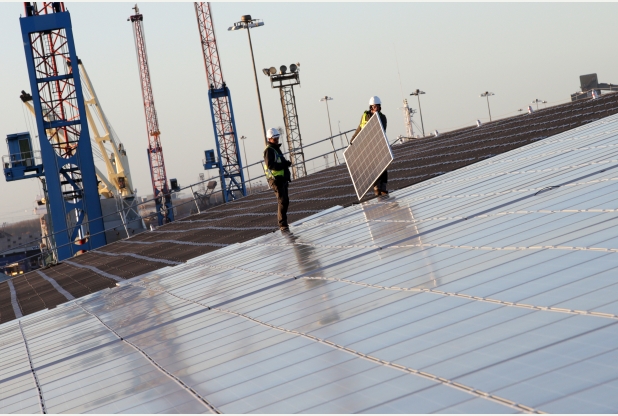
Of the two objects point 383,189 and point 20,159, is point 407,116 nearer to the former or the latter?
point 20,159

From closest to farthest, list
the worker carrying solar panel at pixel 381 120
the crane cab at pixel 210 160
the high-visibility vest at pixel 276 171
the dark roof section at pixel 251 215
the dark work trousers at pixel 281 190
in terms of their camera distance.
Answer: the high-visibility vest at pixel 276 171, the dark work trousers at pixel 281 190, the worker carrying solar panel at pixel 381 120, the dark roof section at pixel 251 215, the crane cab at pixel 210 160

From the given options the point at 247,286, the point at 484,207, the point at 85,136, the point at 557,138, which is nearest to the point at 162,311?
the point at 247,286

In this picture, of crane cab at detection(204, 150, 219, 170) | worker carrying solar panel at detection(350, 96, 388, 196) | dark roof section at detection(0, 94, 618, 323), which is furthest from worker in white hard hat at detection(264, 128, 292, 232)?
crane cab at detection(204, 150, 219, 170)

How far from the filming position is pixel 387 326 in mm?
6961

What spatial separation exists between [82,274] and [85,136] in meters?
19.5

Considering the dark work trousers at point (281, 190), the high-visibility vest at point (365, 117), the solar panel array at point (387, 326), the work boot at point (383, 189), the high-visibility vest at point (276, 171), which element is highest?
the high-visibility vest at point (365, 117)

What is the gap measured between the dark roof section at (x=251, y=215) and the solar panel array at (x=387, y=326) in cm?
702

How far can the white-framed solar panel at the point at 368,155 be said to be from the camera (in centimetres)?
1972

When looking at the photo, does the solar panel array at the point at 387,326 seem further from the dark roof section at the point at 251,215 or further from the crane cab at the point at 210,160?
the crane cab at the point at 210,160

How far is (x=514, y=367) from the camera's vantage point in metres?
4.98

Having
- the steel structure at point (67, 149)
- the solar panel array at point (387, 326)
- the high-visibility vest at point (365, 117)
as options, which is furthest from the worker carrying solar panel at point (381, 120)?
the steel structure at point (67, 149)

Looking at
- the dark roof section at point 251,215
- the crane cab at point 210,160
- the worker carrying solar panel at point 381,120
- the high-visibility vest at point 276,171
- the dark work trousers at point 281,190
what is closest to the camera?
the high-visibility vest at point 276,171

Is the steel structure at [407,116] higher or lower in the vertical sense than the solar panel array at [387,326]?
higher

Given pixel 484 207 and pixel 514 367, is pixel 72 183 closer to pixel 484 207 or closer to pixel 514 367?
pixel 484 207
